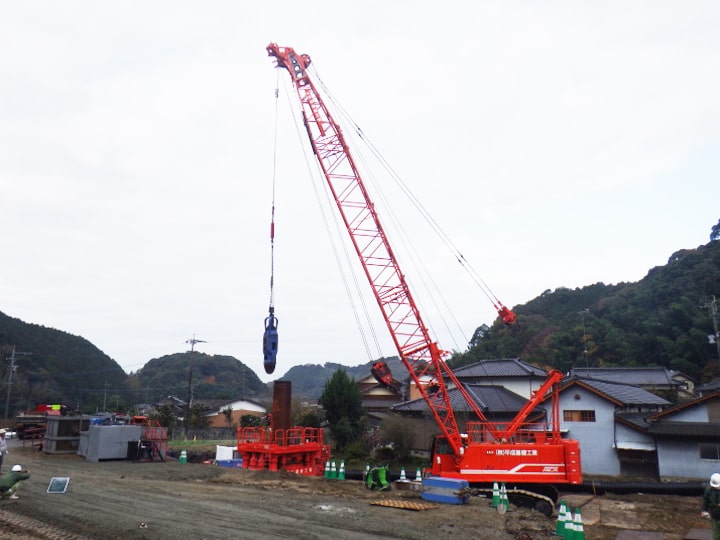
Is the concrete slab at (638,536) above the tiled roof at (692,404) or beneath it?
beneath

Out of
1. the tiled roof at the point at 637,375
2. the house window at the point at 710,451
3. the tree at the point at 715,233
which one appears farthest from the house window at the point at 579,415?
the tree at the point at 715,233

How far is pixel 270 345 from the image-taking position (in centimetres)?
2245

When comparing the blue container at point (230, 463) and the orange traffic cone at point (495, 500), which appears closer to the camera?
the orange traffic cone at point (495, 500)

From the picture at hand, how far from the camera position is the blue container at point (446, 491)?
54.4 ft

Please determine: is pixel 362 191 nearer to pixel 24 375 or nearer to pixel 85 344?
pixel 24 375

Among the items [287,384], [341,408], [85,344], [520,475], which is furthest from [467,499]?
[85,344]

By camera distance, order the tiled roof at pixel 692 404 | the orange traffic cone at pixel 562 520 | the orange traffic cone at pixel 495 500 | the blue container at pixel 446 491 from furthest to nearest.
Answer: the tiled roof at pixel 692 404 → the orange traffic cone at pixel 495 500 → the blue container at pixel 446 491 → the orange traffic cone at pixel 562 520

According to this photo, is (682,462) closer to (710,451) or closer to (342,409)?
(710,451)

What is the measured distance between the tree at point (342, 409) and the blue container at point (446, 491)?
1866cm

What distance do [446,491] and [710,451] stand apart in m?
15.5

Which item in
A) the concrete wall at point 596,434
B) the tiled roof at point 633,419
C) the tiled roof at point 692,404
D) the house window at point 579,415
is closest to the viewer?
the tiled roof at point 692,404

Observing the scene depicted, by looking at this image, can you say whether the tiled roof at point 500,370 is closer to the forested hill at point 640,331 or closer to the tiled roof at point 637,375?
the tiled roof at point 637,375

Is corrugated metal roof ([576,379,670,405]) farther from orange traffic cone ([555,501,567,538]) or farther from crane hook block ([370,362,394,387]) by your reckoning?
orange traffic cone ([555,501,567,538])

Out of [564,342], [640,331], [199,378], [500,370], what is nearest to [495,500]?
[500,370]
